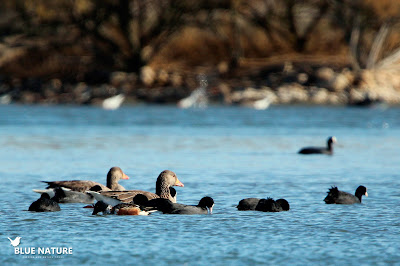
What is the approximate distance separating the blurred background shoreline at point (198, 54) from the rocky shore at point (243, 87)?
8 cm

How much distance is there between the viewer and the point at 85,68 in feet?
222

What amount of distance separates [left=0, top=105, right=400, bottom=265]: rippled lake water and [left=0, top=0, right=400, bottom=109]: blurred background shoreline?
741 inches

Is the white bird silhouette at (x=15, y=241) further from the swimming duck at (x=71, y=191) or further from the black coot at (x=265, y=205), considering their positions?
the black coot at (x=265, y=205)

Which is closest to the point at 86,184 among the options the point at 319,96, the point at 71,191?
the point at 71,191

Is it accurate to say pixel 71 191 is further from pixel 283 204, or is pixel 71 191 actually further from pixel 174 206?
pixel 283 204

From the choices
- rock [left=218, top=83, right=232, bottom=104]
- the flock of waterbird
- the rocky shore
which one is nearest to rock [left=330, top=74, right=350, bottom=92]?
the rocky shore

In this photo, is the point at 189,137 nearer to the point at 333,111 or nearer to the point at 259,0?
the point at 333,111

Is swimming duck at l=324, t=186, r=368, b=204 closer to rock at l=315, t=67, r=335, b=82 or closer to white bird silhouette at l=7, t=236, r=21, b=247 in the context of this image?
white bird silhouette at l=7, t=236, r=21, b=247

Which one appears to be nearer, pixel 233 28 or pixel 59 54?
pixel 233 28

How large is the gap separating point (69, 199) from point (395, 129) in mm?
25010

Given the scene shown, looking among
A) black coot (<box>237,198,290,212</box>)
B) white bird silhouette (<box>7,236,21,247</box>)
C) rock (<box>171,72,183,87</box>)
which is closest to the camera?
white bird silhouette (<box>7,236,21,247</box>)

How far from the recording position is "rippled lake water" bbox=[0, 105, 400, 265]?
12242 mm

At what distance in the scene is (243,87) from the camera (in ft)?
203

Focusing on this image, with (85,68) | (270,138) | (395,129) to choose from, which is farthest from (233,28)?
(270,138)
